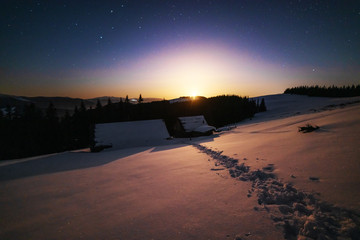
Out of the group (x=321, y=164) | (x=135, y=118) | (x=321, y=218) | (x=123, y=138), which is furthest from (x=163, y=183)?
(x=135, y=118)

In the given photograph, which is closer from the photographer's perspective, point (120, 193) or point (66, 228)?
point (66, 228)

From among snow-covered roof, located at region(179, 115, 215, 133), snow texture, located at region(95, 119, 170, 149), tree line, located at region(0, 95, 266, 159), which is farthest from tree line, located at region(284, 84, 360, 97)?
snow texture, located at region(95, 119, 170, 149)

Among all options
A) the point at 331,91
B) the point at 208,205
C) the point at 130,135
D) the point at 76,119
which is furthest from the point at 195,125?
the point at 331,91

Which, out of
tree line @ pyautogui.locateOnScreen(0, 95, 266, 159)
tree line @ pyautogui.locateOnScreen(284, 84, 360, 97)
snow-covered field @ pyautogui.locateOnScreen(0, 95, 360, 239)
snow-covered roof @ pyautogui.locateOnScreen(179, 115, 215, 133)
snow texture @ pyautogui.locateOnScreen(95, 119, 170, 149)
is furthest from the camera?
tree line @ pyautogui.locateOnScreen(284, 84, 360, 97)

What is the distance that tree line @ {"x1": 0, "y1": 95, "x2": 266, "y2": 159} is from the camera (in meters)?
36.6

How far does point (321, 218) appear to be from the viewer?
2426 millimetres

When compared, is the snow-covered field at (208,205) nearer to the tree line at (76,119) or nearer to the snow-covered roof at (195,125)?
the tree line at (76,119)

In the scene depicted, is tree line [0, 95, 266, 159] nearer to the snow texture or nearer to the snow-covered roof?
the snow texture

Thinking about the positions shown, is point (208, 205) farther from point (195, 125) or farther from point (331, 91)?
point (331, 91)

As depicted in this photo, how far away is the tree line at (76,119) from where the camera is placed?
36.6 meters

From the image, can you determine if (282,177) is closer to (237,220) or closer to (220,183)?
(220,183)

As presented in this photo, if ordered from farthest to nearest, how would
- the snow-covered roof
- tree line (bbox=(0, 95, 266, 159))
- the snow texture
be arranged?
tree line (bbox=(0, 95, 266, 159)) → the snow-covered roof → the snow texture

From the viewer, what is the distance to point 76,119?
45.4m

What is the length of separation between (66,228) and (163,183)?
236cm
